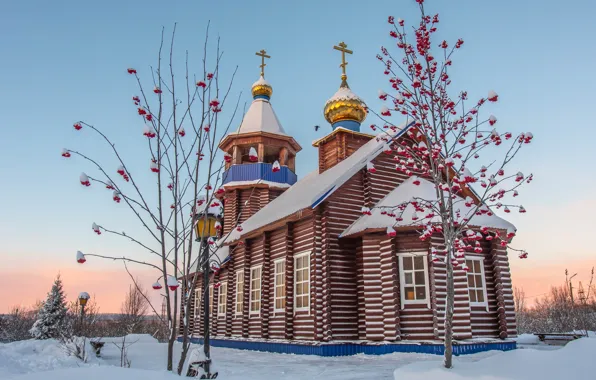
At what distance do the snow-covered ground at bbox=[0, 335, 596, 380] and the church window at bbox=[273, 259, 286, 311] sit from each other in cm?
231

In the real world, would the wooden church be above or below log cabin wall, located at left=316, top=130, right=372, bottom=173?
below

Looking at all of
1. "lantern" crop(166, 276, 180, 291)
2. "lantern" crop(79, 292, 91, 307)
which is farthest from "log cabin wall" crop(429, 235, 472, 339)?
"lantern" crop(79, 292, 91, 307)

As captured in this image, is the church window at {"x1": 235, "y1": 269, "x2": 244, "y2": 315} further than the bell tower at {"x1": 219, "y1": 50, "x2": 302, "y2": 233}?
No

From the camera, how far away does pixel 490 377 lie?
16.8 ft

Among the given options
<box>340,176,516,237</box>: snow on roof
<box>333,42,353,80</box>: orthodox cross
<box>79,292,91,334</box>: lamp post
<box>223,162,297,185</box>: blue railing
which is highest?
<box>333,42,353,80</box>: orthodox cross

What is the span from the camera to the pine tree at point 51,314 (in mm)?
19766

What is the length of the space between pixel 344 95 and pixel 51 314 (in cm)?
1629

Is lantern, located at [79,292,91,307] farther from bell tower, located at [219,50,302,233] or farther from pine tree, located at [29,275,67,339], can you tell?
bell tower, located at [219,50,302,233]

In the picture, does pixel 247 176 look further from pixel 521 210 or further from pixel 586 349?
pixel 586 349

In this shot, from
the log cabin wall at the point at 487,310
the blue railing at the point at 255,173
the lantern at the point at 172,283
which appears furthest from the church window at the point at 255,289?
the lantern at the point at 172,283

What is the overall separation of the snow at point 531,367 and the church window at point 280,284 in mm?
8870

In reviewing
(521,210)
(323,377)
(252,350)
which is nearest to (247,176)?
(252,350)

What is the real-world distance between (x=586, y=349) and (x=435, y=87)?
4258mm

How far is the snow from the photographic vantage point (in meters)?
4.69
